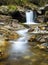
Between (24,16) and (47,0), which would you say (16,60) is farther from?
(47,0)

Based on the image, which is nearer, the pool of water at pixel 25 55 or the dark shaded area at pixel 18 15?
the pool of water at pixel 25 55

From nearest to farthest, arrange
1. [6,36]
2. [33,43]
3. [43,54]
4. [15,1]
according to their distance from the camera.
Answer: [43,54], [33,43], [6,36], [15,1]

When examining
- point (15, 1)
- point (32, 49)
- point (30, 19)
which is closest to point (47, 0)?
point (15, 1)

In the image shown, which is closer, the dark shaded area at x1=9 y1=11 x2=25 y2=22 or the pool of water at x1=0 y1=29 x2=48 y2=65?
the pool of water at x1=0 y1=29 x2=48 y2=65

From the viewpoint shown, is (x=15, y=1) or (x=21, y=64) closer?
(x=21, y=64)

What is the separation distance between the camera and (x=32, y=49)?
11.2m

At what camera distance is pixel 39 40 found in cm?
1338

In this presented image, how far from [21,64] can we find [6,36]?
6570mm

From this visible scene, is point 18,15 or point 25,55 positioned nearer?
point 25,55

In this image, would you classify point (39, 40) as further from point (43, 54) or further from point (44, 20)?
point (44, 20)

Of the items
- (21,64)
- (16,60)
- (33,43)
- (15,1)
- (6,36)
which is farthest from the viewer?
(15,1)

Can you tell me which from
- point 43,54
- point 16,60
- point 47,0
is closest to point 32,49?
point 43,54

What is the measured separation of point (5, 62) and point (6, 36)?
245 inches

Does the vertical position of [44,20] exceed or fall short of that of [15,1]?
it falls short
